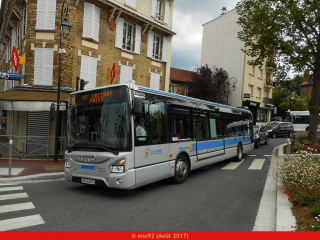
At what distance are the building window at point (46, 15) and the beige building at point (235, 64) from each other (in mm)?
23475

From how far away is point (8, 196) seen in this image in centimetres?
611

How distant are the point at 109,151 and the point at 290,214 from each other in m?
3.80

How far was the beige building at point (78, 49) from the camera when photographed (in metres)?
13.1

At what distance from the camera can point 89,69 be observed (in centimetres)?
1471

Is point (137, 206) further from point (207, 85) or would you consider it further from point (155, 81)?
point (207, 85)

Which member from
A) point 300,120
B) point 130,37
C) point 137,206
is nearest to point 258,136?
point 130,37

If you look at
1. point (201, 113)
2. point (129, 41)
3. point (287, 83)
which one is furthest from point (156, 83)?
point (201, 113)

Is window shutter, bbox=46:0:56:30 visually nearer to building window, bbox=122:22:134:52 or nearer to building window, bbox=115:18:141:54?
building window, bbox=115:18:141:54

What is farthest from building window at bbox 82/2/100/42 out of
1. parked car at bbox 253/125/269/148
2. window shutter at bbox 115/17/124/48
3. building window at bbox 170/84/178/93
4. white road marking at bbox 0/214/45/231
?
building window at bbox 170/84/178/93

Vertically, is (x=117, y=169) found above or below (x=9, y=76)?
below

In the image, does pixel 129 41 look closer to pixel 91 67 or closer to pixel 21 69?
pixel 91 67

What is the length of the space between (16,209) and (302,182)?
229 inches

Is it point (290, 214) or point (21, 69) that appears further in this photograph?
point (21, 69)

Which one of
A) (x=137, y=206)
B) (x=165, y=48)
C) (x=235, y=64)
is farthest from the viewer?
(x=235, y=64)
